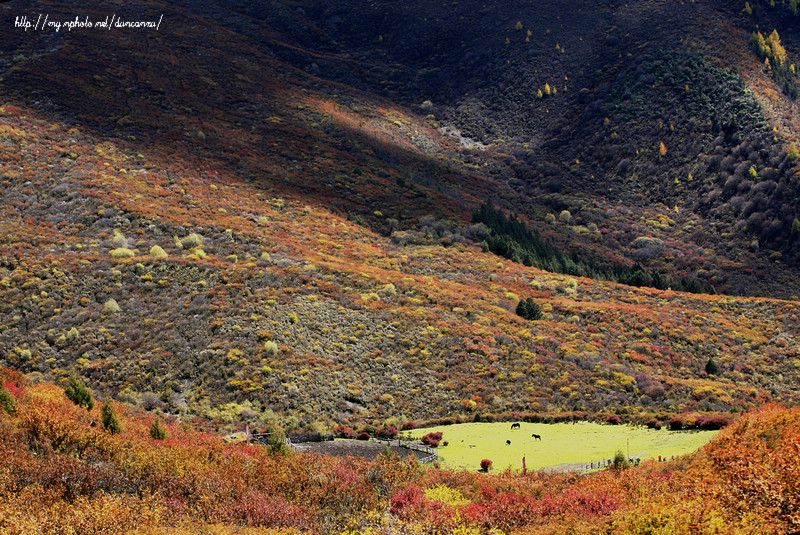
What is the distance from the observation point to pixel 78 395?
19531mm

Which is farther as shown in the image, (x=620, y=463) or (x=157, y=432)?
(x=157, y=432)

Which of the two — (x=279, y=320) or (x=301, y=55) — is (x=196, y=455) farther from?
(x=301, y=55)

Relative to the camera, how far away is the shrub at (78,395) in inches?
765

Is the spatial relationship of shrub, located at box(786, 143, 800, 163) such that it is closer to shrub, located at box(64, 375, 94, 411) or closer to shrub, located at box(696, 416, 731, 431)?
shrub, located at box(696, 416, 731, 431)

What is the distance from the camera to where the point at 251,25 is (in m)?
106

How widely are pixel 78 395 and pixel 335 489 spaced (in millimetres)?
10916

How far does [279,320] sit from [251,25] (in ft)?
293

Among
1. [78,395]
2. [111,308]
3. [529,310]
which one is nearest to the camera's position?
[78,395]

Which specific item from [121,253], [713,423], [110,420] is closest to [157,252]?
[121,253]

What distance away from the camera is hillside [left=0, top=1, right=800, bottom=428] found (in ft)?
103

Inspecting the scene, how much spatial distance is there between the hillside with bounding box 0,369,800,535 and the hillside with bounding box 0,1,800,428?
1099 cm

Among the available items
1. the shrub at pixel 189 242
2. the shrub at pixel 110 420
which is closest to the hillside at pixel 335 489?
the shrub at pixel 110 420

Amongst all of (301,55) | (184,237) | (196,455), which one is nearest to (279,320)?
(184,237)

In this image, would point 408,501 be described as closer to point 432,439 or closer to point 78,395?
point 432,439
